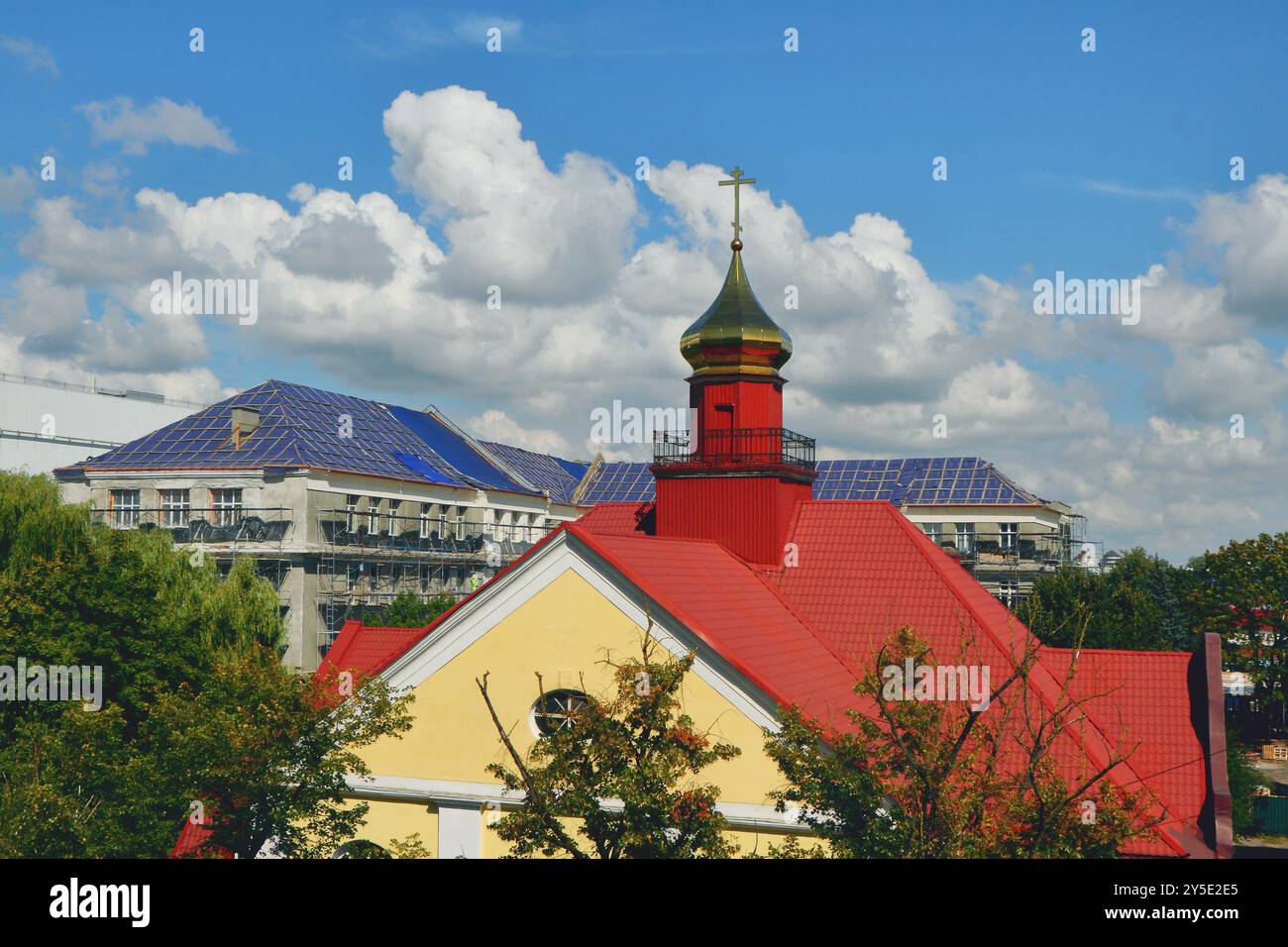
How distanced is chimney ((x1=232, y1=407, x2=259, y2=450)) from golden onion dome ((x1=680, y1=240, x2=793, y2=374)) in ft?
108

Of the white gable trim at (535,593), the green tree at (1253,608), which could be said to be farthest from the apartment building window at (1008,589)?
the white gable trim at (535,593)

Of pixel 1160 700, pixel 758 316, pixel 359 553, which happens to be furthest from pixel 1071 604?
pixel 359 553

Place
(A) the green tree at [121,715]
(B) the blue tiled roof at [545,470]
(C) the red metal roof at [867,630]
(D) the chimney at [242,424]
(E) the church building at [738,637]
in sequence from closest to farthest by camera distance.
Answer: (A) the green tree at [121,715] < (E) the church building at [738,637] < (C) the red metal roof at [867,630] < (D) the chimney at [242,424] < (B) the blue tiled roof at [545,470]

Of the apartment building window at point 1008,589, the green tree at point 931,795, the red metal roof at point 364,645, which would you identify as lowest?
the green tree at point 931,795

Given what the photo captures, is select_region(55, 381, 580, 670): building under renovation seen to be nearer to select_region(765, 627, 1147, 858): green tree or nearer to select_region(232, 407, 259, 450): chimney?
select_region(232, 407, 259, 450): chimney

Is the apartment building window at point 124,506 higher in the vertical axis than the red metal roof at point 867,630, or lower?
higher

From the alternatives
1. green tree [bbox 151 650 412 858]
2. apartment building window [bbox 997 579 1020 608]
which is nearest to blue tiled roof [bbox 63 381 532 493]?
apartment building window [bbox 997 579 1020 608]

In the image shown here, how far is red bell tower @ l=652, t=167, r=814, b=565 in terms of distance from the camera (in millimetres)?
28922

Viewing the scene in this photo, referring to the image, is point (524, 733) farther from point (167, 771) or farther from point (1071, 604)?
point (1071, 604)

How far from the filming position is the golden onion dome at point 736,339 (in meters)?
29.7

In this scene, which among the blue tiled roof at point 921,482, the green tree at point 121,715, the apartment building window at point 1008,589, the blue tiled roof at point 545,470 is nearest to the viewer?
the green tree at point 121,715

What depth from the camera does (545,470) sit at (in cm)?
8581

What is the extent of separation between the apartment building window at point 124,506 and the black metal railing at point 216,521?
0.05m

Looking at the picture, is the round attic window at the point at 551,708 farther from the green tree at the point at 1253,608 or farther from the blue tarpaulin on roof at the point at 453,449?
the blue tarpaulin on roof at the point at 453,449
